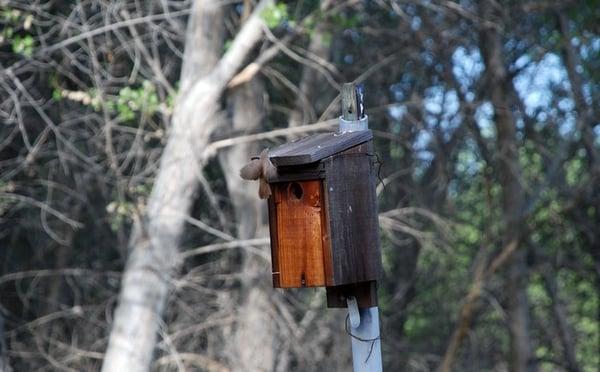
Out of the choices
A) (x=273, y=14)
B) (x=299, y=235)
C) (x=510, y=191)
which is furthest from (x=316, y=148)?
(x=510, y=191)

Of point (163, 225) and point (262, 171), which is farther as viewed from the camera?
point (163, 225)

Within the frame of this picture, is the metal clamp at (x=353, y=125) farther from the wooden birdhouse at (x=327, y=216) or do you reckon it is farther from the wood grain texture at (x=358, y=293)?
the wood grain texture at (x=358, y=293)

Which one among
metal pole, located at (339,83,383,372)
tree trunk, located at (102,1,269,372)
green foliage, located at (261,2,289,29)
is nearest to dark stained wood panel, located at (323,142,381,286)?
metal pole, located at (339,83,383,372)

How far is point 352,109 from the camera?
396 cm

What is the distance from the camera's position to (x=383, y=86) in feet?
38.5

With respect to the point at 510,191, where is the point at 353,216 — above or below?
below

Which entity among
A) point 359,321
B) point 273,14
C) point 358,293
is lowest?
point 359,321

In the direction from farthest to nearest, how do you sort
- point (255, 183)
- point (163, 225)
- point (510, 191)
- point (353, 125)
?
point (510, 191), point (255, 183), point (163, 225), point (353, 125)

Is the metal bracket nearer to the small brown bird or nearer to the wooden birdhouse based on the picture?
the wooden birdhouse

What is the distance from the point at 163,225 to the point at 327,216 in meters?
4.09

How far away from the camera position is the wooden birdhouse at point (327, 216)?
386 cm

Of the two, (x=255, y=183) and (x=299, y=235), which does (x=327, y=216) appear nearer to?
(x=299, y=235)

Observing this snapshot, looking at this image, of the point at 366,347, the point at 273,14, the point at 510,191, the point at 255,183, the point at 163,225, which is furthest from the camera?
the point at 510,191

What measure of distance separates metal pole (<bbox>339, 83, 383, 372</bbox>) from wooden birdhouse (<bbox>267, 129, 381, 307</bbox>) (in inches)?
1.8
